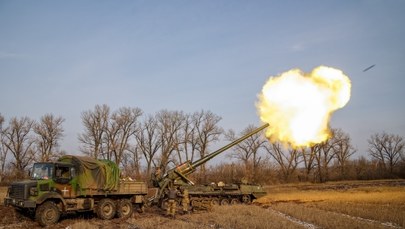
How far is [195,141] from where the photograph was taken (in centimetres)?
7062

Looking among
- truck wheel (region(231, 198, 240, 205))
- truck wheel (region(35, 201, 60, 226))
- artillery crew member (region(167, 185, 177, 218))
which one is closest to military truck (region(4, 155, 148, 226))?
truck wheel (region(35, 201, 60, 226))

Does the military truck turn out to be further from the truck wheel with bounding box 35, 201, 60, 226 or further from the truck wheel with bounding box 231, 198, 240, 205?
the truck wheel with bounding box 231, 198, 240, 205

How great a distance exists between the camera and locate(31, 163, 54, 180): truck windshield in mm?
18656

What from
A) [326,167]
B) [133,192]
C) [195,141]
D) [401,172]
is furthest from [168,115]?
[133,192]

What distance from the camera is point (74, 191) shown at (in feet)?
63.3

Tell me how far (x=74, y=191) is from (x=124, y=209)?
334 centimetres

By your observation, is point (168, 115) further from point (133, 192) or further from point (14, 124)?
point (133, 192)

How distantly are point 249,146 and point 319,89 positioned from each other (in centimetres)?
5196

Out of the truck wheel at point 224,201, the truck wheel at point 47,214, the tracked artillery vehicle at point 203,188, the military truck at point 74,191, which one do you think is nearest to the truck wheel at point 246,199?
the tracked artillery vehicle at point 203,188

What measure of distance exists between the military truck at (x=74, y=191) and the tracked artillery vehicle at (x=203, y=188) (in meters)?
2.35

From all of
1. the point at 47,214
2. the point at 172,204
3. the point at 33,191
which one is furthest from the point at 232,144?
the point at 33,191

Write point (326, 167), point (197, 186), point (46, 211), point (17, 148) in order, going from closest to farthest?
1. point (46, 211)
2. point (197, 186)
3. point (17, 148)
4. point (326, 167)

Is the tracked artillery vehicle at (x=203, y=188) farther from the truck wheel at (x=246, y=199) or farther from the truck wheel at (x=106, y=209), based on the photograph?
the truck wheel at (x=106, y=209)

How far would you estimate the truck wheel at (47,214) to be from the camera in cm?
1753
